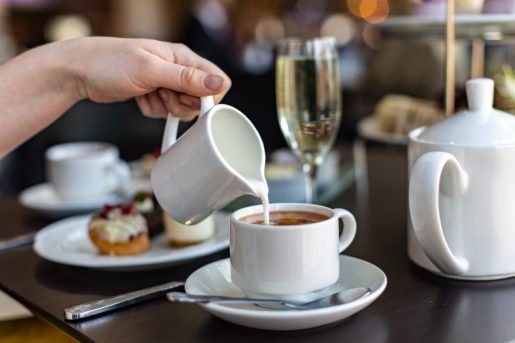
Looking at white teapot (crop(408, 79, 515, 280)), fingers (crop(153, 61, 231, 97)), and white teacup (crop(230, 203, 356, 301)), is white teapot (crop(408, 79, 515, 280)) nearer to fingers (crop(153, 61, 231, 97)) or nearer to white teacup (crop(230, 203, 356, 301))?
white teacup (crop(230, 203, 356, 301))

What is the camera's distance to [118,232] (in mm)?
1031

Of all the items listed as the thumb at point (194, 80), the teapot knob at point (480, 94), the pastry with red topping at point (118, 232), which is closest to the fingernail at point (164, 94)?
the thumb at point (194, 80)

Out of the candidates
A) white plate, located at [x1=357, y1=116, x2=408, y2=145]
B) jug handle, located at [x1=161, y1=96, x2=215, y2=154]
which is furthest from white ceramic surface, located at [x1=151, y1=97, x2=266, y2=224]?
white plate, located at [x1=357, y1=116, x2=408, y2=145]

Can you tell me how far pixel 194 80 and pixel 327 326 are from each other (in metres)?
0.37

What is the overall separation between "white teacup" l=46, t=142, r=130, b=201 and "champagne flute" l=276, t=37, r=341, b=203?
0.51m

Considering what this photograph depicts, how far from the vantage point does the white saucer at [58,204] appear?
52.0 inches

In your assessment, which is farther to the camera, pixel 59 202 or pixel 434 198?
pixel 59 202

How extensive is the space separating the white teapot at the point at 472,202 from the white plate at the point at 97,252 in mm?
333

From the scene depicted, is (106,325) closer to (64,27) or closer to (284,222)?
(284,222)

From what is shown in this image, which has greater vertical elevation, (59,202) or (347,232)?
(347,232)

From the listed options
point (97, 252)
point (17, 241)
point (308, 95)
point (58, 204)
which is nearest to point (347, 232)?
point (308, 95)

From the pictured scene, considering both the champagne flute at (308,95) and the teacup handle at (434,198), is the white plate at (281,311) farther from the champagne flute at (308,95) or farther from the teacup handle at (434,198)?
the champagne flute at (308,95)

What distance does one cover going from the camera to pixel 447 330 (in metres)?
0.68

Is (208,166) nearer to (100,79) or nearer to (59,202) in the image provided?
(100,79)
